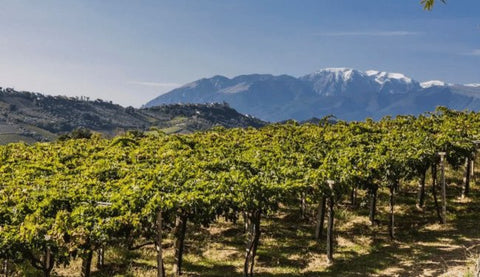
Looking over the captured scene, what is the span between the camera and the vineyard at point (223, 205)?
581 inches

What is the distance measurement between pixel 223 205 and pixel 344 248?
423 inches

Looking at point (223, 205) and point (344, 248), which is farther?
point (344, 248)

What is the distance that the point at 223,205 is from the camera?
1723 centimetres

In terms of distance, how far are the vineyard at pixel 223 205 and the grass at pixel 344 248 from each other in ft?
0.40

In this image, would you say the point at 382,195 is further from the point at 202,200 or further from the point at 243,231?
the point at 202,200

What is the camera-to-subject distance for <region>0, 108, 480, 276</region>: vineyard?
14766 mm

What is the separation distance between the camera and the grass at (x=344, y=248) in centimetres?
2038

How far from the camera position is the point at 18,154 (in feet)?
95.7

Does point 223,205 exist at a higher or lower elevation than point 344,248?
higher

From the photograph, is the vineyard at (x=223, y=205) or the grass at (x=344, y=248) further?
the grass at (x=344, y=248)

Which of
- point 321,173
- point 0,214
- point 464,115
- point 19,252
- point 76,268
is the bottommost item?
point 76,268

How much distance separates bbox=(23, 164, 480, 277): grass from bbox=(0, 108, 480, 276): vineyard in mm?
121

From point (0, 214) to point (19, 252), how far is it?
234 centimetres

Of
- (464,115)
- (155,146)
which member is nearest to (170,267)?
(155,146)
